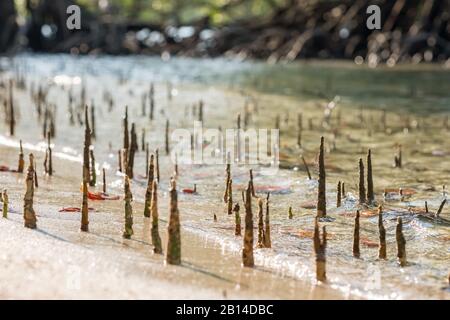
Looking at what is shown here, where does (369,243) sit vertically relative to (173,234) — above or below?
below

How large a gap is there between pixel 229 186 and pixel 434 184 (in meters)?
1.86

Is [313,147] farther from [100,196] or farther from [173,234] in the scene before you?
[173,234]

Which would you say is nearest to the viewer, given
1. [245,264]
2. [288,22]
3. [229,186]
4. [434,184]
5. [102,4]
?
[245,264]

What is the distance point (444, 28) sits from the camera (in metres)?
19.8

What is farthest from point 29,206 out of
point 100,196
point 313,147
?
point 313,147

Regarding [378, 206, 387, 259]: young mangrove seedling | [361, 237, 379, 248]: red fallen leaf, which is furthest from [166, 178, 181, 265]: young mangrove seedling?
[361, 237, 379, 248]: red fallen leaf

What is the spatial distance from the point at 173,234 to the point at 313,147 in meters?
4.20

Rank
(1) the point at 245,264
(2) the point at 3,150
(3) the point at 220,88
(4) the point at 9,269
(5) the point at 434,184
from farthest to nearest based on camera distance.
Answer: (3) the point at 220,88, (2) the point at 3,150, (5) the point at 434,184, (1) the point at 245,264, (4) the point at 9,269

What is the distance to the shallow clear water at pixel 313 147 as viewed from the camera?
3.86 metres

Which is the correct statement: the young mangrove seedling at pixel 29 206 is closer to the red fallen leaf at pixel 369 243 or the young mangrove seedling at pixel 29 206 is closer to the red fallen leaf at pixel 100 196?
the red fallen leaf at pixel 100 196

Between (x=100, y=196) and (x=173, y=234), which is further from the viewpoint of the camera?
(x=100, y=196)

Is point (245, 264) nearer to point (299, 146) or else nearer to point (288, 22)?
point (299, 146)

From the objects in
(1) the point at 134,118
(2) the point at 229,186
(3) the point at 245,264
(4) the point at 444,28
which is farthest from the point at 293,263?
(4) the point at 444,28

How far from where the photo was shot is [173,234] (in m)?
3.52
